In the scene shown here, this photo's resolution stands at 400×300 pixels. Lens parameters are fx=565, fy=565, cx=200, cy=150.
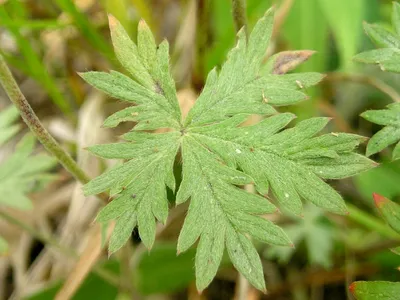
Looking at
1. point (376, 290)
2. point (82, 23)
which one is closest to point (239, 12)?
point (376, 290)

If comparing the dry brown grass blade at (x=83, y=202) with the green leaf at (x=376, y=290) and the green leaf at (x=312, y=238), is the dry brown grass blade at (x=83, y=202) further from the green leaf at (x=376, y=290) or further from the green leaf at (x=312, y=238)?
the green leaf at (x=376, y=290)

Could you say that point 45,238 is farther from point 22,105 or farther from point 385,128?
point 385,128

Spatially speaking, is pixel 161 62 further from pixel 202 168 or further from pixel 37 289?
pixel 37 289

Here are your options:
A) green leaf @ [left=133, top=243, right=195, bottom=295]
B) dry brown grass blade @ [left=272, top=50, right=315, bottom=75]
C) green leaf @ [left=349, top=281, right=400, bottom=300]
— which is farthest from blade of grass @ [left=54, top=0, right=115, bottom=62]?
green leaf @ [left=349, top=281, right=400, bottom=300]

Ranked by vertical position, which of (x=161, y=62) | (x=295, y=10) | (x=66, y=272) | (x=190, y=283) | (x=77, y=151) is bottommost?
(x=190, y=283)

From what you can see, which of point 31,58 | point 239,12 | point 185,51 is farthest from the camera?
point 185,51

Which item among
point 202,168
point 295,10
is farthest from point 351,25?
point 202,168
